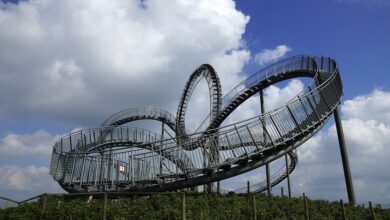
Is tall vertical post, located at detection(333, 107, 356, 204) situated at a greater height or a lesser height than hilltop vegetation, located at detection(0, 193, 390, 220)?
greater

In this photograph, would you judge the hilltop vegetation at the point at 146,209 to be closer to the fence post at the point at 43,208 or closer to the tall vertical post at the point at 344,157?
the fence post at the point at 43,208

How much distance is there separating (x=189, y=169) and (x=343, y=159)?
9689 mm

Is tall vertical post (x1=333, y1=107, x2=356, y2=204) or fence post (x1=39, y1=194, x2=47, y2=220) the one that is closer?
fence post (x1=39, y1=194, x2=47, y2=220)

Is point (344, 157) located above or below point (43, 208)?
above

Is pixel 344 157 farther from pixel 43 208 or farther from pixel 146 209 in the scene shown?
pixel 43 208

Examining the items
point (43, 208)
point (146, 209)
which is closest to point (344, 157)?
point (146, 209)

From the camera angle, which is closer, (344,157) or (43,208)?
(43,208)

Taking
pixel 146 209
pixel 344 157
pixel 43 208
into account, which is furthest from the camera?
pixel 344 157

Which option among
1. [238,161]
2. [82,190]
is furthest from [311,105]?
[82,190]

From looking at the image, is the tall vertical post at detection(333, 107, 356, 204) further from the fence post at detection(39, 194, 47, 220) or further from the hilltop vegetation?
the fence post at detection(39, 194, 47, 220)

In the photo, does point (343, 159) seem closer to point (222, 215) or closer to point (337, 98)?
point (337, 98)

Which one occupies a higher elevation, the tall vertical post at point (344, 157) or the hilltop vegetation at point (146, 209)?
the tall vertical post at point (344, 157)

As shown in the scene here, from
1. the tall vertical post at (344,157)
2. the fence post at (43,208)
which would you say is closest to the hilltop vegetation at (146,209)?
the fence post at (43,208)

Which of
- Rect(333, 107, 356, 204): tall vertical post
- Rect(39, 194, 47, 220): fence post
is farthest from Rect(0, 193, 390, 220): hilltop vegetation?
Rect(333, 107, 356, 204): tall vertical post
